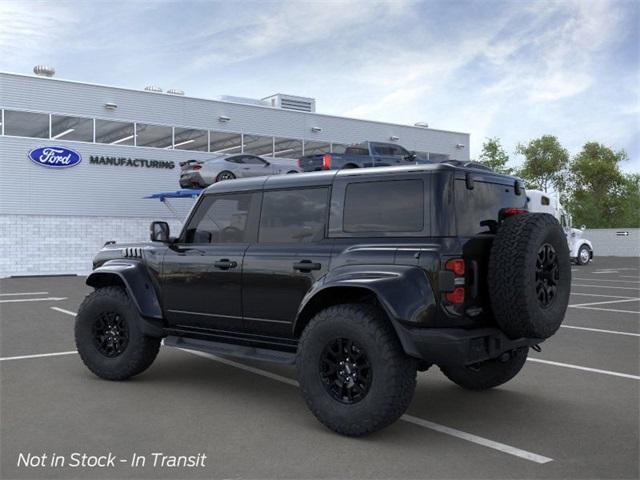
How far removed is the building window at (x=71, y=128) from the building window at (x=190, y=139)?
376cm

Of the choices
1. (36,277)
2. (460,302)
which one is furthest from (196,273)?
(36,277)

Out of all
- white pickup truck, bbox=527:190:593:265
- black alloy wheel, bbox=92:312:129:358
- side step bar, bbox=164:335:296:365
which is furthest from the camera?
white pickup truck, bbox=527:190:593:265

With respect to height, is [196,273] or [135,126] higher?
[135,126]

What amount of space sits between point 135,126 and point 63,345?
67.9ft

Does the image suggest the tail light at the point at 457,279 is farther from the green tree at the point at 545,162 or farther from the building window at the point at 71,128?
the green tree at the point at 545,162

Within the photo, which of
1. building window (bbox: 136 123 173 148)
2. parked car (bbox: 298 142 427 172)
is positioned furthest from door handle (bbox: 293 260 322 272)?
building window (bbox: 136 123 173 148)

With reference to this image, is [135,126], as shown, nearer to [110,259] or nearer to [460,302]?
[110,259]

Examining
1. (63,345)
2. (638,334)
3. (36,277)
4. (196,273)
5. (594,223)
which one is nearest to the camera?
(196,273)

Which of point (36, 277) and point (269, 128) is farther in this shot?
point (269, 128)

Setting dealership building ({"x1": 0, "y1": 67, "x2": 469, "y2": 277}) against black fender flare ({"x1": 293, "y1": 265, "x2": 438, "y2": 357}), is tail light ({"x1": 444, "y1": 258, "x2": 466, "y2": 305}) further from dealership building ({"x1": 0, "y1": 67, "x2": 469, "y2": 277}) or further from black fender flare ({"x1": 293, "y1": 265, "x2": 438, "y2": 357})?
dealership building ({"x1": 0, "y1": 67, "x2": 469, "y2": 277})

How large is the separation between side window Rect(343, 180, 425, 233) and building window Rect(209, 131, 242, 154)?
2549cm

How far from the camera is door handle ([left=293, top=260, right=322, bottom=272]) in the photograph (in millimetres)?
5090

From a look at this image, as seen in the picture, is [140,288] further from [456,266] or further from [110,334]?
[456,266]

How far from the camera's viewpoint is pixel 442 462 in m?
4.14
